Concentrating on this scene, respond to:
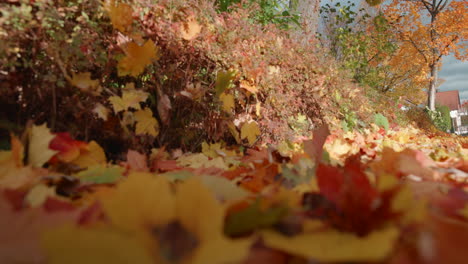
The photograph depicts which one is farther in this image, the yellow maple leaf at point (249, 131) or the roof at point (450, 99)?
the roof at point (450, 99)

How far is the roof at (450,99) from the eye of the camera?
48.4m

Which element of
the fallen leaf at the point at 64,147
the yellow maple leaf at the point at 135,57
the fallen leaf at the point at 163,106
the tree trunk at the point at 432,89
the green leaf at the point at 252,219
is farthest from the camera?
the tree trunk at the point at 432,89

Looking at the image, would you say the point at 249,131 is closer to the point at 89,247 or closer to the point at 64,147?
the point at 64,147

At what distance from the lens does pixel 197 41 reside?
6.20 ft

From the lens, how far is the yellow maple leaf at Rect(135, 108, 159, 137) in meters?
1.53

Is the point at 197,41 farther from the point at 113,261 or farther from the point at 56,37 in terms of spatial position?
the point at 113,261

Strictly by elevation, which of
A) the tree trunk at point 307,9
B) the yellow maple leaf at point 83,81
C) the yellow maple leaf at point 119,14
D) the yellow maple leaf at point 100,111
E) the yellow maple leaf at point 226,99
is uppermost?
the tree trunk at point 307,9

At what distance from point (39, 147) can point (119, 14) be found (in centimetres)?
71

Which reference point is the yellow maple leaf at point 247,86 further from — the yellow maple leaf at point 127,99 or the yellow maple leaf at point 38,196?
the yellow maple leaf at point 38,196

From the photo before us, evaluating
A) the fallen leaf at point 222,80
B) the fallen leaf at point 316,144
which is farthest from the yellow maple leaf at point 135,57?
the fallen leaf at point 316,144

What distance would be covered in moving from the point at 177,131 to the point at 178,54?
45 centimetres

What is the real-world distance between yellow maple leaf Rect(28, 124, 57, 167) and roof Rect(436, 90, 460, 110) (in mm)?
56904

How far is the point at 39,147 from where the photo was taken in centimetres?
95

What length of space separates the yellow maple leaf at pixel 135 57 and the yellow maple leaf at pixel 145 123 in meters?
0.20
